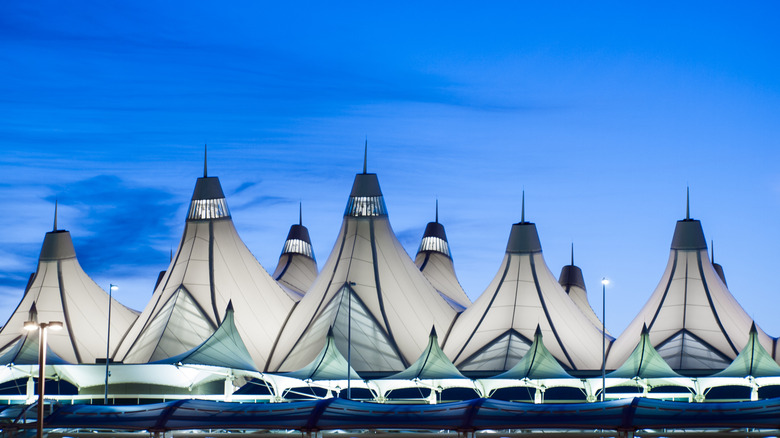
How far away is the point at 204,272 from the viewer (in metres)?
51.1

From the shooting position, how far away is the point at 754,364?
132ft

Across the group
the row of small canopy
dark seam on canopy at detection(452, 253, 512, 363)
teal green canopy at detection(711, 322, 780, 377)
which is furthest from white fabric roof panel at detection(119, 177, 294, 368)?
teal green canopy at detection(711, 322, 780, 377)

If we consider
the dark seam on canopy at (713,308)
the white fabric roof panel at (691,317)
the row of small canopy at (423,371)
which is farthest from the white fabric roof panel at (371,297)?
the dark seam on canopy at (713,308)

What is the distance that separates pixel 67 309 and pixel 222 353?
16758mm

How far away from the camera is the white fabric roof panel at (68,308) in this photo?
52.6 metres

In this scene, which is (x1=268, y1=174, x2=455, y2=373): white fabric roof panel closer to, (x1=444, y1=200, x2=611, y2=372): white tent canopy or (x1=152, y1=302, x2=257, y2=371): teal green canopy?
(x1=444, y1=200, x2=611, y2=372): white tent canopy

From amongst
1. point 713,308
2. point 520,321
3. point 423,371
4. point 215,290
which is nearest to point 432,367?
point 423,371

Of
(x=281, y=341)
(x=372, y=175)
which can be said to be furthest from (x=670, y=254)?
(x=281, y=341)

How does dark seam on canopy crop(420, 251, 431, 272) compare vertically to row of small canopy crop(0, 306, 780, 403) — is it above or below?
above

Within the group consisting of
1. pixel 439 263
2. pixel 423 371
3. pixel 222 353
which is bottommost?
pixel 423 371

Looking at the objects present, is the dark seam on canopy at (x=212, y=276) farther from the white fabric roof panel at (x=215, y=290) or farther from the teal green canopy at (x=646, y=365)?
the teal green canopy at (x=646, y=365)

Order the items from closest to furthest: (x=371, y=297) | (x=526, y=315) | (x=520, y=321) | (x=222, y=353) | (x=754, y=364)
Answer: (x=222, y=353)
(x=754, y=364)
(x=520, y=321)
(x=526, y=315)
(x=371, y=297)

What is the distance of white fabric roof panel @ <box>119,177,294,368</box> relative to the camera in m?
50.0

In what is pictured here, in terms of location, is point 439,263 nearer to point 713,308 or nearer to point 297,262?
point 297,262
